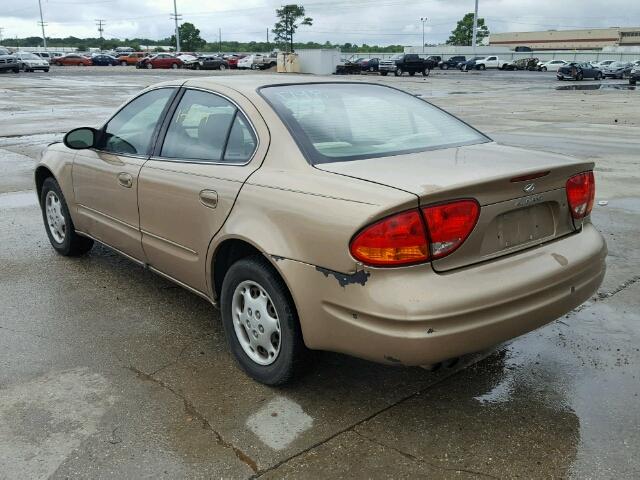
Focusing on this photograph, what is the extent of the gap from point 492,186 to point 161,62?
64.4m

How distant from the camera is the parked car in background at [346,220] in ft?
8.96

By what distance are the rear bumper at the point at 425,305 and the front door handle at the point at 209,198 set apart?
649 millimetres

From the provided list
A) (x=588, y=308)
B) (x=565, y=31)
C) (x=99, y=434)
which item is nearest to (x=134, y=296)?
(x=99, y=434)

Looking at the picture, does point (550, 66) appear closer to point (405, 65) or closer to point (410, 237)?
point (405, 65)

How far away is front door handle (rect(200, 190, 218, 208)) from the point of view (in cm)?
347

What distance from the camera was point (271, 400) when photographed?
10.8 feet

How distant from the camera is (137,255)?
4.36 meters

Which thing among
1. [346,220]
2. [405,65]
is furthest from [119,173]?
[405,65]

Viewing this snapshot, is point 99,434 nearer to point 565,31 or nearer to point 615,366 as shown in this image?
point 615,366

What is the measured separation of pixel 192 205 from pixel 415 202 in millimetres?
1455

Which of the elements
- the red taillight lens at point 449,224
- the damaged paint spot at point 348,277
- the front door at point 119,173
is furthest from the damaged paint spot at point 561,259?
the front door at point 119,173

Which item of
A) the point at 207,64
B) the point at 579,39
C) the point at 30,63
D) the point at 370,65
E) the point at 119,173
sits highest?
the point at 579,39

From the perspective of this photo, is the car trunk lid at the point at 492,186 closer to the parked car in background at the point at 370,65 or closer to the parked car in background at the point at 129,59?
the parked car in background at the point at 370,65

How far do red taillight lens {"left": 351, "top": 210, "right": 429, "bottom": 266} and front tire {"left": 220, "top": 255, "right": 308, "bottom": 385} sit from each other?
1.83 ft
